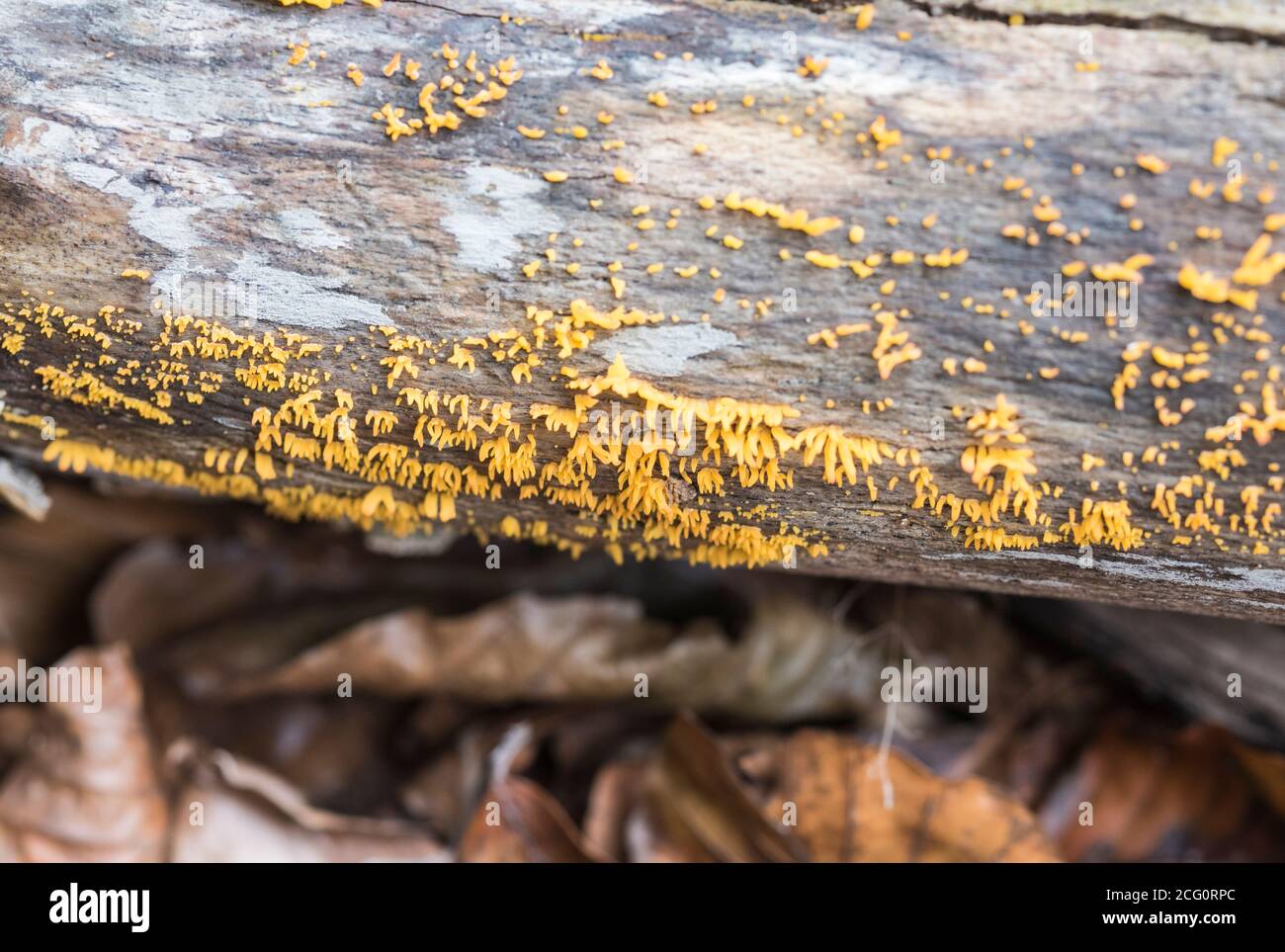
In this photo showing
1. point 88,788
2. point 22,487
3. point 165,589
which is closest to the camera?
point 22,487

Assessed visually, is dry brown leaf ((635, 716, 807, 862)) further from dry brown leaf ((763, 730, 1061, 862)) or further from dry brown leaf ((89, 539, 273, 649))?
dry brown leaf ((89, 539, 273, 649))

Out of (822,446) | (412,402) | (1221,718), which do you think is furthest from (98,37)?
(1221,718)

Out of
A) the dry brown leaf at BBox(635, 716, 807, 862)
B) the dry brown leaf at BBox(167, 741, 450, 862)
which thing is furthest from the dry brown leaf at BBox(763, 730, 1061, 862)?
the dry brown leaf at BBox(167, 741, 450, 862)

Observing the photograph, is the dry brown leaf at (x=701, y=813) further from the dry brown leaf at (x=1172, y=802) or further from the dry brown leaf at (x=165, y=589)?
the dry brown leaf at (x=165, y=589)

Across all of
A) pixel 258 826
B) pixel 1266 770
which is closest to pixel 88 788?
pixel 258 826

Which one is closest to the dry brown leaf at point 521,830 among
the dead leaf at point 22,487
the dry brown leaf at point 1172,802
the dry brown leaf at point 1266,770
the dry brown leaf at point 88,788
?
the dry brown leaf at point 88,788

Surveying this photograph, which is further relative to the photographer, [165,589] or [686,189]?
[165,589]

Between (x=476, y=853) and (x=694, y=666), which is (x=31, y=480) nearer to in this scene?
(x=476, y=853)

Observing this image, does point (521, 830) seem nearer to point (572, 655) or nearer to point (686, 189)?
point (572, 655)
